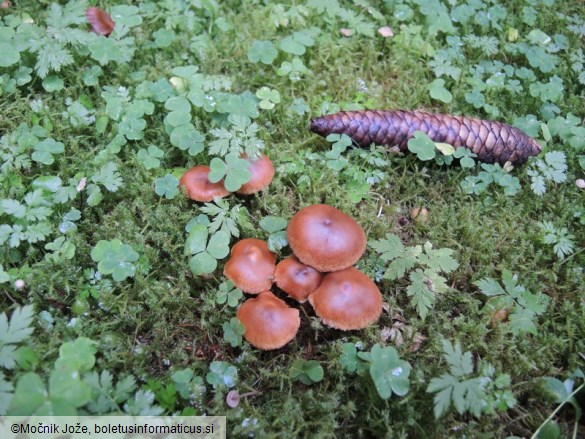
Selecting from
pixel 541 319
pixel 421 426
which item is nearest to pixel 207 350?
pixel 421 426

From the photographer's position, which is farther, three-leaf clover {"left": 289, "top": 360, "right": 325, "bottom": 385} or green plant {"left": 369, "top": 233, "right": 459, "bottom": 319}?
green plant {"left": 369, "top": 233, "right": 459, "bottom": 319}

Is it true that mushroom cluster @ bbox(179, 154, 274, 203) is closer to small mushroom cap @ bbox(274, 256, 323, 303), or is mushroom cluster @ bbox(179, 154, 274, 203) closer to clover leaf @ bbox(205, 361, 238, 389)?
small mushroom cap @ bbox(274, 256, 323, 303)

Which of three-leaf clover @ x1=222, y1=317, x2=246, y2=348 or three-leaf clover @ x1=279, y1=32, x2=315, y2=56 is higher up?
three-leaf clover @ x1=279, y1=32, x2=315, y2=56

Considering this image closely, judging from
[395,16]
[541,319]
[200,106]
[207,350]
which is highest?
[395,16]

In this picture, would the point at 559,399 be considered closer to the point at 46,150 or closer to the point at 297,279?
the point at 297,279

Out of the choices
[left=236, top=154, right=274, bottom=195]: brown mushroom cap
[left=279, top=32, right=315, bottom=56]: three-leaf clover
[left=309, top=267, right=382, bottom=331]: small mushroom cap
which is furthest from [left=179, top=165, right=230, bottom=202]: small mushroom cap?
[left=279, top=32, right=315, bottom=56]: three-leaf clover

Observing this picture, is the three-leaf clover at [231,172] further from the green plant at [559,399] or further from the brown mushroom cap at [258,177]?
the green plant at [559,399]

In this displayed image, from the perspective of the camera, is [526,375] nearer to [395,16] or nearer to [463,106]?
[463,106]
